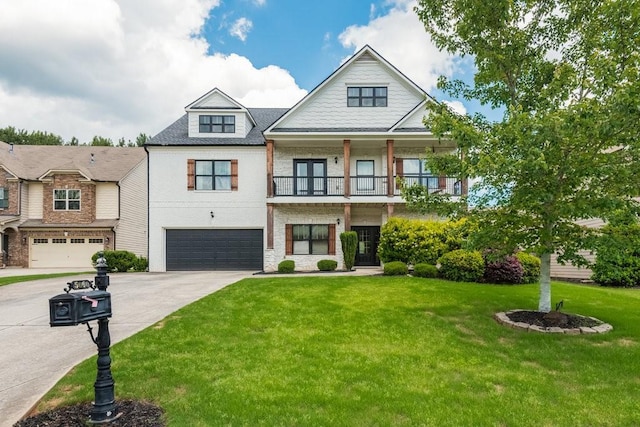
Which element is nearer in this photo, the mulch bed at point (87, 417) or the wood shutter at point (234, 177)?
the mulch bed at point (87, 417)

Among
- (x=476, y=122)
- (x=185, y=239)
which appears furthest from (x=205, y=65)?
(x=476, y=122)

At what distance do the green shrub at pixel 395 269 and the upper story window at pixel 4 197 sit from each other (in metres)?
24.2

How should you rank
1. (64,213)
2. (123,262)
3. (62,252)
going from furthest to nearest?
(64,213), (62,252), (123,262)

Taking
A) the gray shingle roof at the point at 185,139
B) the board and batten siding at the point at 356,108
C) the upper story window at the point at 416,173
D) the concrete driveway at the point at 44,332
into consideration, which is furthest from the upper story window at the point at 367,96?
the concrete driveway at the point at 44,332

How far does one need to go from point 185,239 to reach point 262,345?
14.1 m

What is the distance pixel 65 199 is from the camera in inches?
900

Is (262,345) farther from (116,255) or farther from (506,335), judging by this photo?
(116,255)

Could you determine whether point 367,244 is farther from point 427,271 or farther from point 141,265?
point 141,265

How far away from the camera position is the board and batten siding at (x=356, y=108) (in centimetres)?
1772

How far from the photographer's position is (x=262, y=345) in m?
5.66

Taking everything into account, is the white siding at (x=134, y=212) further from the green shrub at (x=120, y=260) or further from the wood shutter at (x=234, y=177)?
the wood shutter at (x=234, y=177)

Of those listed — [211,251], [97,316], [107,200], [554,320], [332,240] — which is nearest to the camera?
[97,316]

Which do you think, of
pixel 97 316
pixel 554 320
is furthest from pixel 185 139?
pixel 554 320

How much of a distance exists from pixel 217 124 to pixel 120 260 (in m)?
8.48
